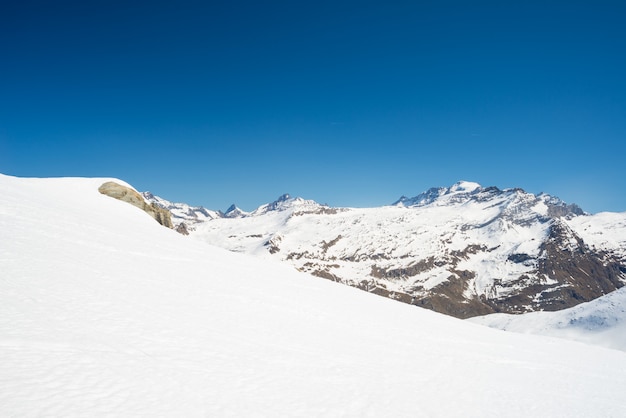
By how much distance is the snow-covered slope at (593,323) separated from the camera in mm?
117938

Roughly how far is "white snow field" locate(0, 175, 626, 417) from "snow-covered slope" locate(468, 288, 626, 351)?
12347cm

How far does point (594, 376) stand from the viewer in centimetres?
1852

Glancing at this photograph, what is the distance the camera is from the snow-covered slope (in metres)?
118

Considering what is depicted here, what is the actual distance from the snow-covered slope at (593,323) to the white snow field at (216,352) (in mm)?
123475

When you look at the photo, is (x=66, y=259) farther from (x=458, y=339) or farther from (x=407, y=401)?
(x=458, y=339)

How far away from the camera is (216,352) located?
1068 centimetres

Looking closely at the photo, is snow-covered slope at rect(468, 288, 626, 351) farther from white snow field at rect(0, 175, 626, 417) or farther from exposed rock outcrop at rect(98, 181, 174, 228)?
exposed rock outcrop at rect(98, 181, 174, 228)

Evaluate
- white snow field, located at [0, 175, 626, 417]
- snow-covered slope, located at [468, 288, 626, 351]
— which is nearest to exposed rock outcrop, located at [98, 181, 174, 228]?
white snow field, located at [0, 175, 626, 417]

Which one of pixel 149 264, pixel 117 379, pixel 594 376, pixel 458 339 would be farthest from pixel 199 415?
pixel 594 376

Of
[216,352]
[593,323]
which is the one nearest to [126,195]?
A: [216,352]

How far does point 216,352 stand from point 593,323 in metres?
159

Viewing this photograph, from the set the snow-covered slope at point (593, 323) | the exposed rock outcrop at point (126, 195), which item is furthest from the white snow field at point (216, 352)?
the snow-covered slope at point (593, 323)

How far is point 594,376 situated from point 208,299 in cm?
1868

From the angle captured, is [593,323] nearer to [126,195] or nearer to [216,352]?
[126,195]
